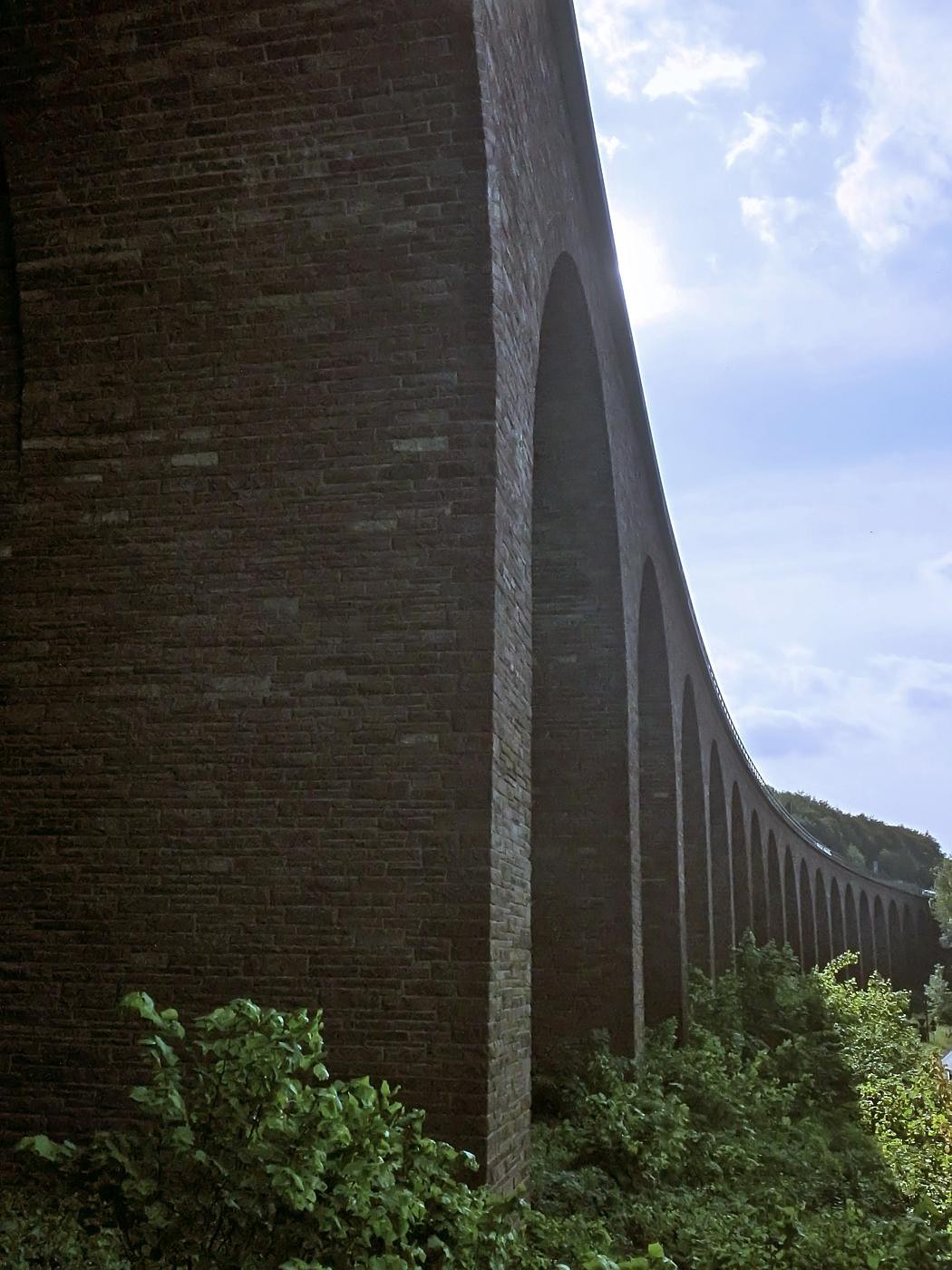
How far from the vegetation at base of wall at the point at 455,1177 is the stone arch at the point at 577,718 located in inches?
26.4

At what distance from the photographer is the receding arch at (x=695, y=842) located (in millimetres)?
17359

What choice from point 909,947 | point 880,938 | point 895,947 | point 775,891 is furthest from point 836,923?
point 909,947

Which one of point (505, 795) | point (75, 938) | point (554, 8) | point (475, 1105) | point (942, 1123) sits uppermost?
point (554, 8)

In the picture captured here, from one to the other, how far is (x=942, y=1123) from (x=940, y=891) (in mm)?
53940

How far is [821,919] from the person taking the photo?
42969mm

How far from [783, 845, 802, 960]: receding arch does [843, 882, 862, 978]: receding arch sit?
15.5 meters

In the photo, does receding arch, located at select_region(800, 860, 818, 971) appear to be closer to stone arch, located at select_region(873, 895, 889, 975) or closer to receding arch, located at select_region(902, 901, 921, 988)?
stone arch, located at select_region(873, 895, 889, 975)

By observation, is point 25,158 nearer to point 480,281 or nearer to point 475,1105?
point 480,281

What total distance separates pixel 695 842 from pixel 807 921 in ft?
74.1

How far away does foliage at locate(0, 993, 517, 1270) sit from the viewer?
377 cm

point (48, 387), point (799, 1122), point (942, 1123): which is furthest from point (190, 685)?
point (942, 1123)

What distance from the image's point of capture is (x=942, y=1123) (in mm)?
12938

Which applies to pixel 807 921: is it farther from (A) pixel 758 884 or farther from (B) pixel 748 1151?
(B) pixel 748 1151

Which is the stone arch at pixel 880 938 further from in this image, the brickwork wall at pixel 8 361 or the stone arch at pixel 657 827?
the brickwork wall at pixel 8 361
